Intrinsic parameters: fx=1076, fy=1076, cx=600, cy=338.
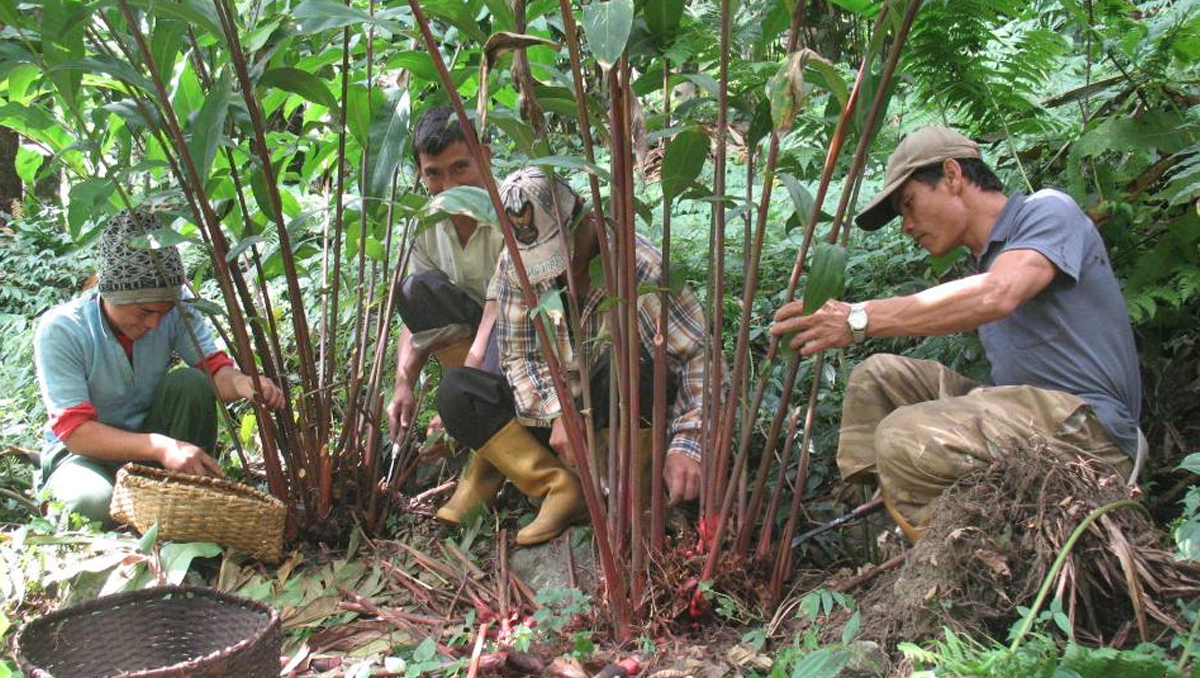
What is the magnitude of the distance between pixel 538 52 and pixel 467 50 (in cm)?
25

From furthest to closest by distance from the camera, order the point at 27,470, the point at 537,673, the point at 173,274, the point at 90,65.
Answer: the point at 27,470
the point at 173,274
the point at 90,65
the point at 537,673

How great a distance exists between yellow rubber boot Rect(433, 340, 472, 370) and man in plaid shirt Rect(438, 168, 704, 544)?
1.36ft

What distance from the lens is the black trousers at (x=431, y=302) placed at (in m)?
3.22

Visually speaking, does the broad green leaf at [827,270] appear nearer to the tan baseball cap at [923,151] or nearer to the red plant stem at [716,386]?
the red plant stem at [716,386]

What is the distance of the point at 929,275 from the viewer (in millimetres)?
3105

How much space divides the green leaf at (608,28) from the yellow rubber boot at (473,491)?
5.19ft

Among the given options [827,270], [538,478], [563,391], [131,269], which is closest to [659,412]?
[563,391]

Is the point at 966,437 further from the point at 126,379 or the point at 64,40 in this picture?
the point at 126,379

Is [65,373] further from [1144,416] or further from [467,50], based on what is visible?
[1144,416]

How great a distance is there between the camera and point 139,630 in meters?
2.37

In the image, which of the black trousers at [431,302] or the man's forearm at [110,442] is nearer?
the man's forearm at [110,442]

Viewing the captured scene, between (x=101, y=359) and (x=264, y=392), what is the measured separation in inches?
24.8

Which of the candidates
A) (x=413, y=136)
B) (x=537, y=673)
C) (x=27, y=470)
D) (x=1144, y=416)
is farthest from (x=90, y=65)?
(x=1144, y=416)

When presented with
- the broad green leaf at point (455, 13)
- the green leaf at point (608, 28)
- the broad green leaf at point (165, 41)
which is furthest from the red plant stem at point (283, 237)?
the green leaf at point (608, 28)
